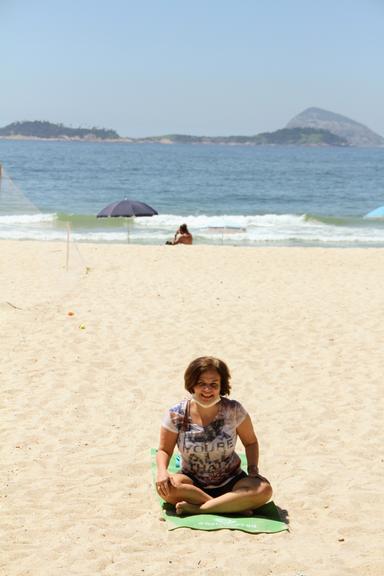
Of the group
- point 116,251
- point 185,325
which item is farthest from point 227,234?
point 185,325

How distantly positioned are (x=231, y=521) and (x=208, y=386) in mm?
732

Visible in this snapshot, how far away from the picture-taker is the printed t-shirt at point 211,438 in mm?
4645

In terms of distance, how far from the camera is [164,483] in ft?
15.0

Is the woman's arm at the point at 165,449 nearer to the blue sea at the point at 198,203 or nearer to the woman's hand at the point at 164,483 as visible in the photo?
the woman's hand at the point at 164,483

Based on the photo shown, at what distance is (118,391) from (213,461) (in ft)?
8.34

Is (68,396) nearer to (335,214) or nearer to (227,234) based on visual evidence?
(227,234)

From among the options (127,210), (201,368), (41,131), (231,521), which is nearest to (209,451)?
(231,521)

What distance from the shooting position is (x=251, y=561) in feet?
13.1

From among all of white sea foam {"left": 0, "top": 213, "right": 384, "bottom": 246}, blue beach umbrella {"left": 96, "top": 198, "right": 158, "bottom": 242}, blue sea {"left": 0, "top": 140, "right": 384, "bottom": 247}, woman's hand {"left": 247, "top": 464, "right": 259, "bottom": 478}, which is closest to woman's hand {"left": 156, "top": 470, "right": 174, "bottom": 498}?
woman's hand {"left": 247, "top": 464, "right": 259, "bottom": 478}

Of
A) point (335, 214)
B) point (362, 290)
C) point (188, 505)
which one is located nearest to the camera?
point (188, 505)

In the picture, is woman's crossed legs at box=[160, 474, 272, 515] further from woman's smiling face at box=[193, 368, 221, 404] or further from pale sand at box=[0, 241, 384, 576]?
woman's smiling face at box=[193, 368, 221, 404]

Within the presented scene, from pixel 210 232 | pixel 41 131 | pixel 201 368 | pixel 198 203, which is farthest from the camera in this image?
pixel 41 131

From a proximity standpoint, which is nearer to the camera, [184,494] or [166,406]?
[184,494]

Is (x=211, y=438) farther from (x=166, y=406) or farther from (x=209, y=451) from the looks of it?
(x=166, y=406)
